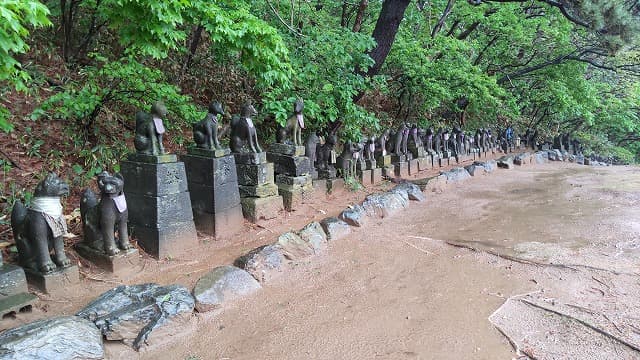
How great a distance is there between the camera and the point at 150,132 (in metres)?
4.14

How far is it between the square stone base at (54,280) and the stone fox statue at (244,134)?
8.48 feet

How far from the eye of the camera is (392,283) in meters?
3.74

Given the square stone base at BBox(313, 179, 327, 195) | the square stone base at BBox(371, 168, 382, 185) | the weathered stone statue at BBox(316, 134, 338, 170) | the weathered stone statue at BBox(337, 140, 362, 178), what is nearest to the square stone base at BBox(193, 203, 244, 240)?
the square stone base at BBox(313, 179, 327, 195)

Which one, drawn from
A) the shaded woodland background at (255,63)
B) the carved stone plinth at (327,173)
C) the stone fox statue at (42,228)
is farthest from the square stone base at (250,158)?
the stone fox statue at (42,228)

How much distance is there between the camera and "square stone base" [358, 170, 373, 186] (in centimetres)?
752

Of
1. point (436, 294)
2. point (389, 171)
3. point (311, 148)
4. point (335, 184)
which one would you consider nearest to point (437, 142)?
point (389, 171)

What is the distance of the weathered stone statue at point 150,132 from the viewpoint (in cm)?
414

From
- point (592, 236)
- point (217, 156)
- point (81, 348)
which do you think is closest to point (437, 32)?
point (592, 236)

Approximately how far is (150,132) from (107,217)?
97 cm

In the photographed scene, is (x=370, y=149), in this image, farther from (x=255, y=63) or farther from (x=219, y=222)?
(x=219, y=222)

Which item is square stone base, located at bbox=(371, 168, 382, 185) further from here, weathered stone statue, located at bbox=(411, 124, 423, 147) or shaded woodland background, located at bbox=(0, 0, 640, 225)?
weathered stone statue, located at bbox=(411, 124, 423, 147)

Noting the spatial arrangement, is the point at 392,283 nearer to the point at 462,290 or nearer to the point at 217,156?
the point at 462,290

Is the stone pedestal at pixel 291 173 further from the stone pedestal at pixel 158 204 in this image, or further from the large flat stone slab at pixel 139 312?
the large flat stone slab at pixel 139 312

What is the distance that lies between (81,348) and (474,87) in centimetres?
1011
